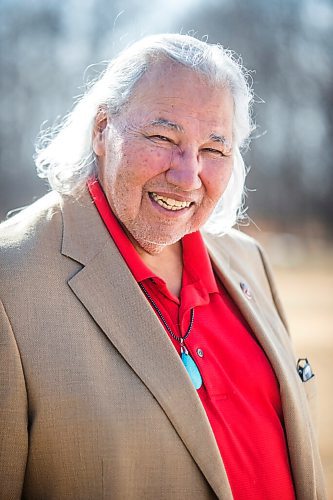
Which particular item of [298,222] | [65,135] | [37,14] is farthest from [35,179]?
[65,135]

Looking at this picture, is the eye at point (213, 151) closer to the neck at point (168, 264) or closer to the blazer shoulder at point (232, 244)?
the neck at point (168, 264)

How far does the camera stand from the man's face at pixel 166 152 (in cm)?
210

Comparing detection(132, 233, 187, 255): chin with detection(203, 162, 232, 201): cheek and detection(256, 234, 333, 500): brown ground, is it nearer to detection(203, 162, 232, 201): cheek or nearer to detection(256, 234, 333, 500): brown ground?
detection(203, 162, 232, 201): cheek

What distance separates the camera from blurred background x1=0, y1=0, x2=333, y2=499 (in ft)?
56.7

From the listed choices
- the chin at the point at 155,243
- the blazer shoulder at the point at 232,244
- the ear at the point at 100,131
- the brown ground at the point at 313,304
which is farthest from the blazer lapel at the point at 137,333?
the brown ground at the point at 313,304

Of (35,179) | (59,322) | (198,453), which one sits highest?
(59,322)

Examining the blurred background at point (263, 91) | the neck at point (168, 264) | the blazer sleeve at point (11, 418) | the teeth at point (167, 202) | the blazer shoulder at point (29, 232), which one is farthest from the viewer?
the blurred background at point (263, 91)

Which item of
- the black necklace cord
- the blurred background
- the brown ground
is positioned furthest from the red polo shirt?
the blurred background

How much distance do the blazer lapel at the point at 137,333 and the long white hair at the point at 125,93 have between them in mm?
247

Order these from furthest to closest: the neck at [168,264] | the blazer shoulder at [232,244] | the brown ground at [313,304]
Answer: the brown ground at [313,304] < the blazer shoulder at [232,244] < the neck at [168,264]

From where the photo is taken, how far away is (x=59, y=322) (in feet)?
6.38

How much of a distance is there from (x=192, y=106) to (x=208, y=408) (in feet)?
3.00

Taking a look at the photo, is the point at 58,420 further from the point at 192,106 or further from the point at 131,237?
the point at 192,106

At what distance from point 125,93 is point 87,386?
2.96ft
